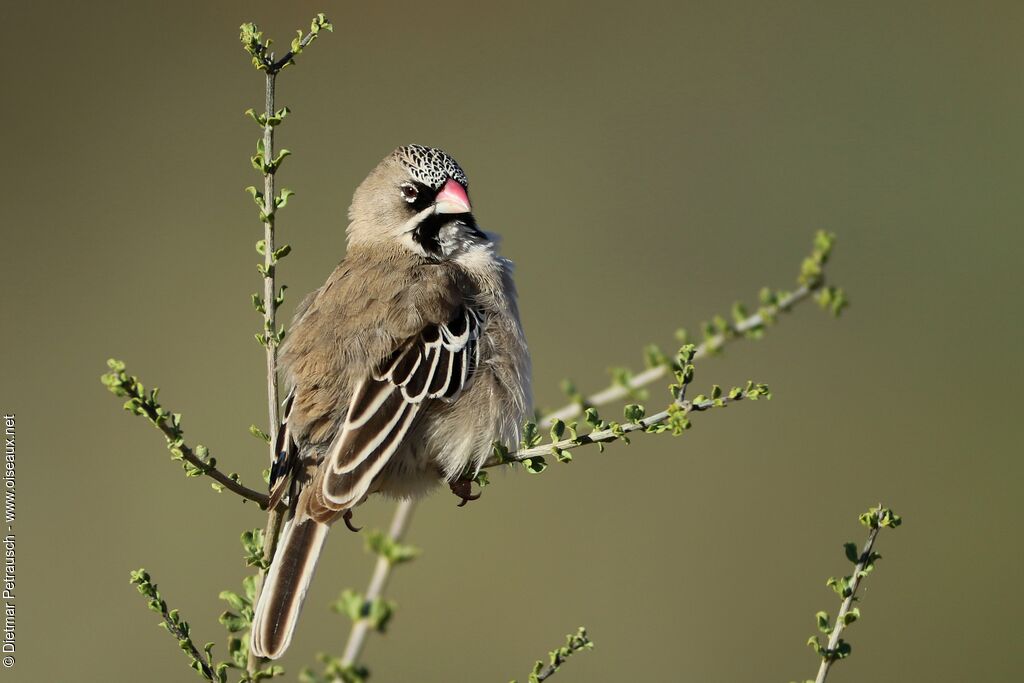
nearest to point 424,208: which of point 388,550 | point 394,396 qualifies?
point 394,396

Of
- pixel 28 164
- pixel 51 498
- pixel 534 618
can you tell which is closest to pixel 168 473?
pixel 51 498

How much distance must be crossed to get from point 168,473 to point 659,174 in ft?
21.3

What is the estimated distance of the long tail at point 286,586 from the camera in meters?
2.85

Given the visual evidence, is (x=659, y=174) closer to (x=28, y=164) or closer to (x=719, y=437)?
(x=719, y=437)

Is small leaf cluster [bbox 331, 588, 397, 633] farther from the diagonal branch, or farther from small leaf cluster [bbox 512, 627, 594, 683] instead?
small leaf cluster [bbox 512, 627, 594, 683]

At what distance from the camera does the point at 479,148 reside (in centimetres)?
1180

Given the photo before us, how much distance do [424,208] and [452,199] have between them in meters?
0.16

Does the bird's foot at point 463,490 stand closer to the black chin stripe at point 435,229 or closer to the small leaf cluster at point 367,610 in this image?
Answer: the black chin stripe at point 435,229

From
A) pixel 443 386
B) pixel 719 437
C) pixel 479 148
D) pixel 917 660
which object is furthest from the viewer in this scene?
Answer: pixel 479 148

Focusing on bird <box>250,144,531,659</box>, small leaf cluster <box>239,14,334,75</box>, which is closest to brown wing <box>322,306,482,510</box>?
bird <box>250,144,531,659</box>

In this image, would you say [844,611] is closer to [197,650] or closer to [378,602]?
[378,602]

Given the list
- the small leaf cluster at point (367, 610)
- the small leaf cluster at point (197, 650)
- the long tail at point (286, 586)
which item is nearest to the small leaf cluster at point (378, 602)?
the small leaf cluster at point (367, 610)

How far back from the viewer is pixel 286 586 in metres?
3.01

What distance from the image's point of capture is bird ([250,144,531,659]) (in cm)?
335
